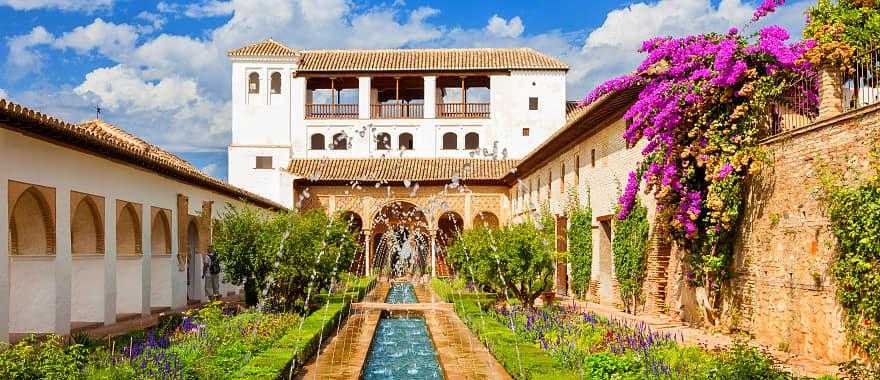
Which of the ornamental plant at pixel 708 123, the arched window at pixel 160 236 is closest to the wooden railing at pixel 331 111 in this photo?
the arched window at pixel 160 236

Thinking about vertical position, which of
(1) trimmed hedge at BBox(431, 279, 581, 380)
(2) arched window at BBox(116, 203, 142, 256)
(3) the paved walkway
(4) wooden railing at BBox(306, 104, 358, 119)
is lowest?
(3) the paved walkway

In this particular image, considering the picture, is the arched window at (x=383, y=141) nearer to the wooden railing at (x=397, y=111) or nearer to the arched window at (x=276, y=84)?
the wooden railing at (x=397, y=111)

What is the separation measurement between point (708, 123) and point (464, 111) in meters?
25.7

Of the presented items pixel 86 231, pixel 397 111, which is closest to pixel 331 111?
pixel 397 111

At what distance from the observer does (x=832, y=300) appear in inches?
403

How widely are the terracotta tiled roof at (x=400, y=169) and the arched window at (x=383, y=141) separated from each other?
0.63 metres

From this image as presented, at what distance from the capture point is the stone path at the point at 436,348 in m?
10.5

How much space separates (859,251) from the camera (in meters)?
9.34

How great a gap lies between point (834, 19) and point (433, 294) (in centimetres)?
1653

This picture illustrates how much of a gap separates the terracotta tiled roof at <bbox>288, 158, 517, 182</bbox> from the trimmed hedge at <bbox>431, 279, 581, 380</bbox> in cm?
1871

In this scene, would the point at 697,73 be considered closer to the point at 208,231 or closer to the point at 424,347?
the point at 424,347

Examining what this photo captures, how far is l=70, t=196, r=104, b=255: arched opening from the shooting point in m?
15.0

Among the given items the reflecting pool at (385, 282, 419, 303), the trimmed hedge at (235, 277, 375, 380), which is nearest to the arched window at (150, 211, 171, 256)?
the trimmed hedge at (235, 277, 375, 380)

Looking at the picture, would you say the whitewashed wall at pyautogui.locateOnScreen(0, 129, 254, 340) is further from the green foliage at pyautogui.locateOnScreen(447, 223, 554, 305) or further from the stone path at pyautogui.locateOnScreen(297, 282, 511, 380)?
the green foliage at pyautogui.locateOnScreen(447, 223, 554, 305)
